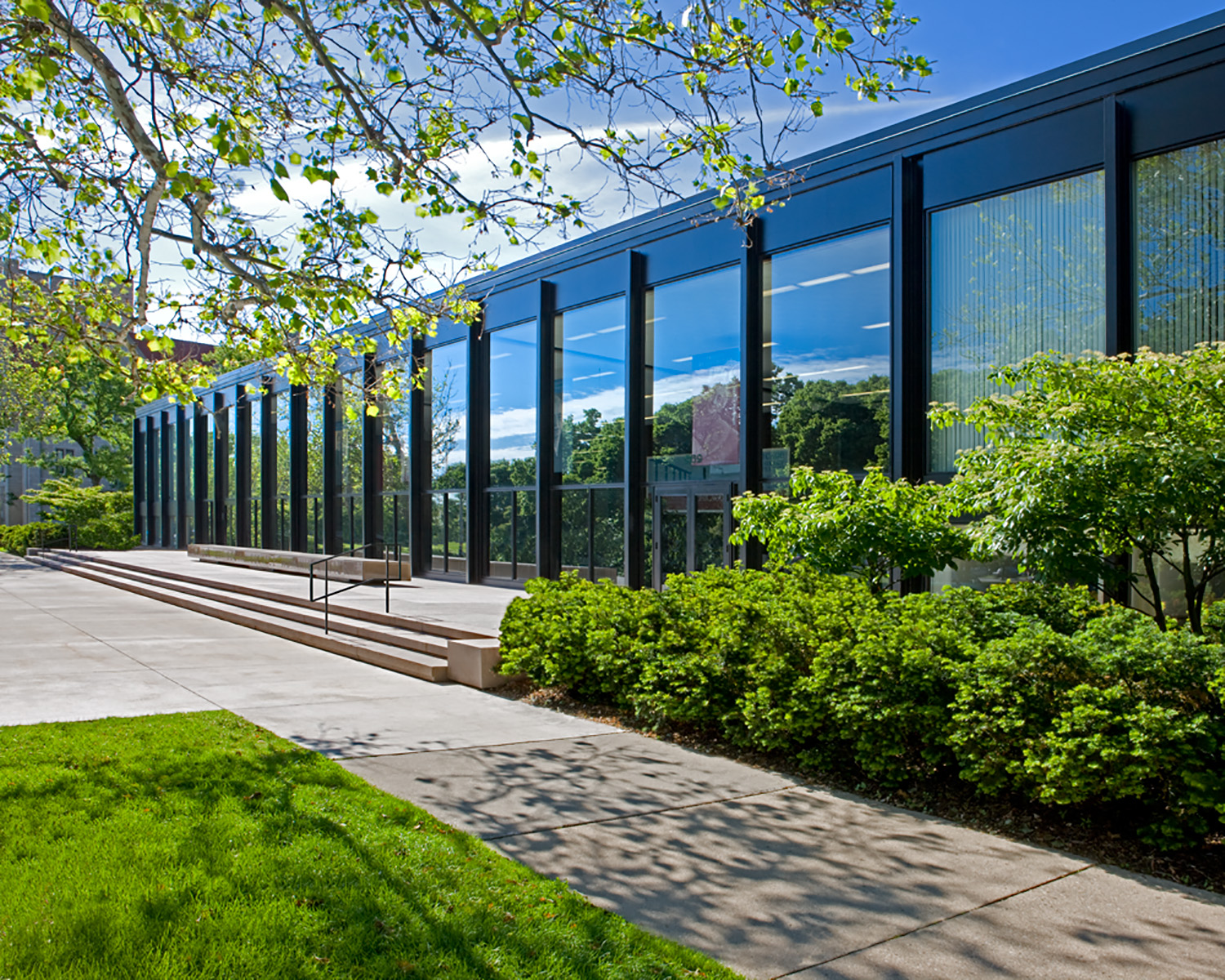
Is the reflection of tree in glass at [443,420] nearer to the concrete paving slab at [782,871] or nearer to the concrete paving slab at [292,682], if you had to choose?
the concrete paving slab at [292,682]

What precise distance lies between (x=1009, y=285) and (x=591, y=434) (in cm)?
948

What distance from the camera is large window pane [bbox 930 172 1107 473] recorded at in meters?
11.9

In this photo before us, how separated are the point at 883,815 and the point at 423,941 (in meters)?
3.27

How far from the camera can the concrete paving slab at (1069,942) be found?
12.2 feet

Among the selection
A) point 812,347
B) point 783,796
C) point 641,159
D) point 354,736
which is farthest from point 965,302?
point 354,736

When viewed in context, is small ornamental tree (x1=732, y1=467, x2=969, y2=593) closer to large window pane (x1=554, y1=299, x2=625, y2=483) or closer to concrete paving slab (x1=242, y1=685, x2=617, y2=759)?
concrete paving slab (x1=242, y1=685, x2=617, y2=759)

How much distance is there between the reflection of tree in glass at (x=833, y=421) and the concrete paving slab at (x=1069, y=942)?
965 cm

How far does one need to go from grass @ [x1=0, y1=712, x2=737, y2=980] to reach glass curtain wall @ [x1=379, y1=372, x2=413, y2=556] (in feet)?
67.1

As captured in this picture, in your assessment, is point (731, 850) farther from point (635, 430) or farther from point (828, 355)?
point (635, 430)

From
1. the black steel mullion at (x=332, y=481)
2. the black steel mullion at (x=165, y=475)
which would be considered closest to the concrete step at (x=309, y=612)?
the black steel mullion at (x=332, y=481)

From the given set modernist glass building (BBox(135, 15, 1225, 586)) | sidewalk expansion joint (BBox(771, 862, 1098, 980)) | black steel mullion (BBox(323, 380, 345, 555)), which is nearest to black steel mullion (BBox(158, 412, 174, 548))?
black steel mullion (BBox(323, 380, 345, 555))

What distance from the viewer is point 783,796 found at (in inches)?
245

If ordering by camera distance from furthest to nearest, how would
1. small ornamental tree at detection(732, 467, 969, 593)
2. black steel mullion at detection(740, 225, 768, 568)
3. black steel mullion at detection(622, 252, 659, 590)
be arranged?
black steel mullion at detection(622, 252, 659, 590), black steel mullion at detection(740, 225, 768, 568), small ornamental tree at detection(732, 467, 969, 593)

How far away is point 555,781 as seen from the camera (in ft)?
21.3
